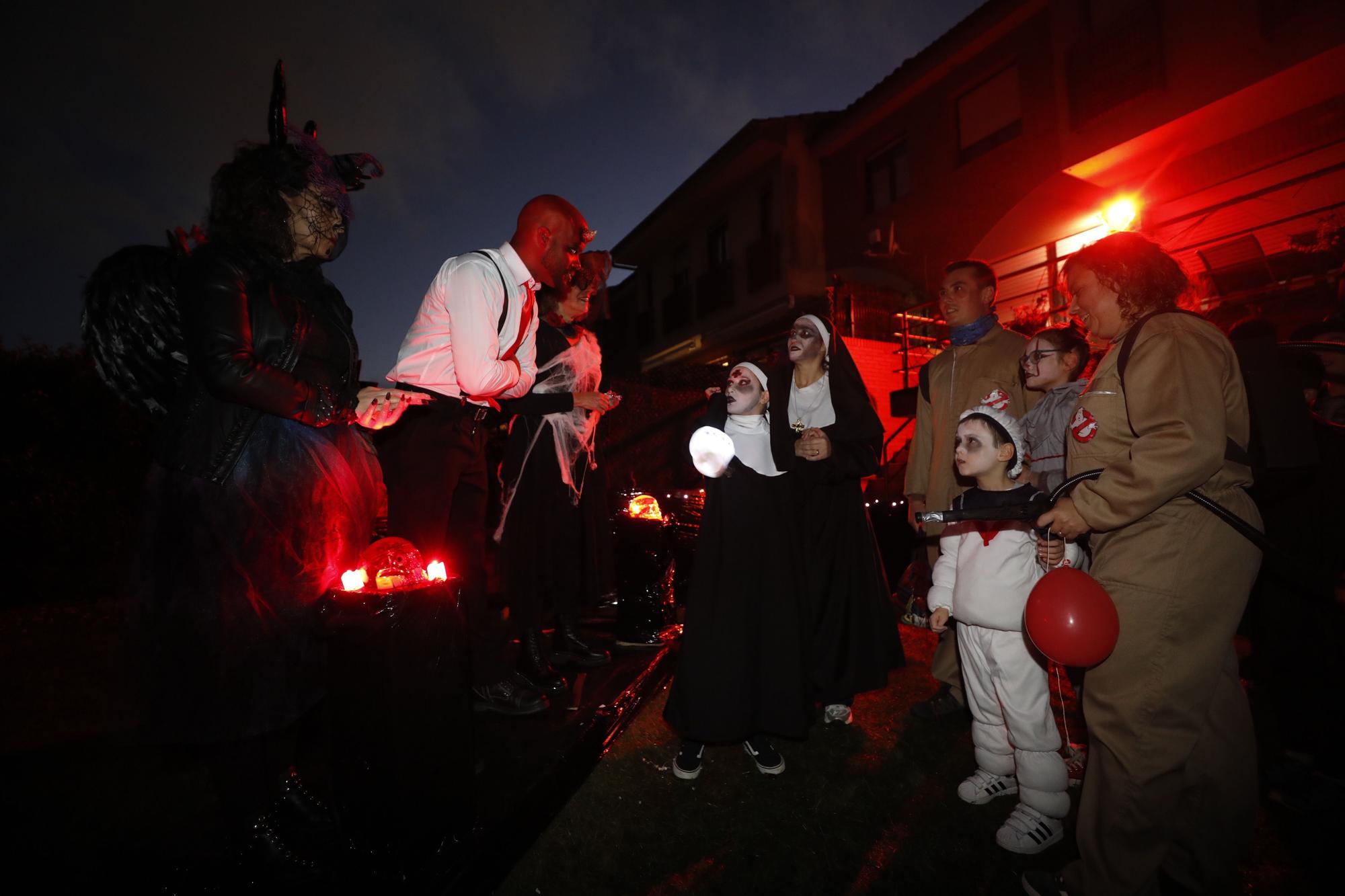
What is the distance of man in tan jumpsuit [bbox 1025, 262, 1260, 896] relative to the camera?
176cm

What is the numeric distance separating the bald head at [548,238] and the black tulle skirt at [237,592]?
1499mm

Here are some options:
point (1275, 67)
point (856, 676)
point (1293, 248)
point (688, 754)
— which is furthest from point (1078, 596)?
point (1275, 67)

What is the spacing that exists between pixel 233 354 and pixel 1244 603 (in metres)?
3.08

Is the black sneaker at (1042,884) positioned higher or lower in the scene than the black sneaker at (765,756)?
lower

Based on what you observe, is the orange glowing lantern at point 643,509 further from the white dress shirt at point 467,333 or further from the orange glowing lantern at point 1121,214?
the orange glowing lantern at point 1121,214

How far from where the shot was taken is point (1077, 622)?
1.75 meters

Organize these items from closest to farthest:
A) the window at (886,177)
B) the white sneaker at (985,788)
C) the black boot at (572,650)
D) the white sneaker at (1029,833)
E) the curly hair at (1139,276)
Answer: the curly hair at (1139,276) < the white sneaker at (1029,833) < the white sneaker at (985,788) < the black boot at (572,650) < the window at (886,177)

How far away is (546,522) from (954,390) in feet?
8.58

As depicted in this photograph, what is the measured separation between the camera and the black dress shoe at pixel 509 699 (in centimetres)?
299

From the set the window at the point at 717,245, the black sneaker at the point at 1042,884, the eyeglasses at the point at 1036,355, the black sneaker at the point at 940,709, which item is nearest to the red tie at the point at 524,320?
the eyeglasses at the point at 1036,355

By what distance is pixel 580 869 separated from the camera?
2.14m

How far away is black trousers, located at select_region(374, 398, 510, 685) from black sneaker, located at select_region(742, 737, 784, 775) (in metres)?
1.39

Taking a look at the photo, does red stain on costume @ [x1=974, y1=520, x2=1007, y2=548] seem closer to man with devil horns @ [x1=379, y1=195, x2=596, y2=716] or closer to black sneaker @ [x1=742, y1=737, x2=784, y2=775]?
black sneaker @ [x1=742, y1=737, x2=784, y2=775]

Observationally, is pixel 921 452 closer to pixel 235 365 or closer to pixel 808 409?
pixel 808 409
